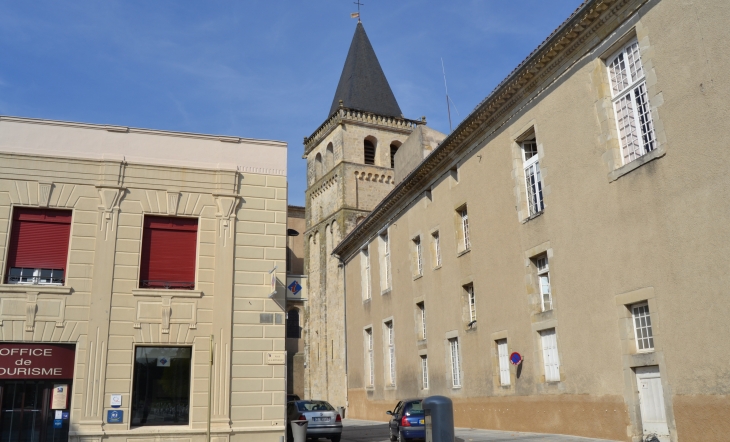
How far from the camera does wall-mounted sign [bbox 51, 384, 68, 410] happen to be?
13094mm

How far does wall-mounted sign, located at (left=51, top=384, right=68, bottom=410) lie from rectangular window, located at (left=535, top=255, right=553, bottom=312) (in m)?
12.1

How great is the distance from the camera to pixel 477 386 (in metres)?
21.2

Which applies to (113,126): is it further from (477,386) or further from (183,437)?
(477,386)

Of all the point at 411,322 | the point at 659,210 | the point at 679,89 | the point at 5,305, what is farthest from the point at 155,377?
the point at 411,322

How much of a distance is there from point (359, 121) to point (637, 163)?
37.3 meters

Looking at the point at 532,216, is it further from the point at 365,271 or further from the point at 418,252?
the point at 365,271

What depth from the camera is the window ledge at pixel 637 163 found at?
1381 centimetres

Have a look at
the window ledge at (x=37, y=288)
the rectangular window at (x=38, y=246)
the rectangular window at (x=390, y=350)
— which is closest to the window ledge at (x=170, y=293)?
the window ledge at (x=37, y=288)

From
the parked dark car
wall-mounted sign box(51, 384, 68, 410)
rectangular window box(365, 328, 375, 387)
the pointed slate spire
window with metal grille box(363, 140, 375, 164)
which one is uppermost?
the pointed slate spire

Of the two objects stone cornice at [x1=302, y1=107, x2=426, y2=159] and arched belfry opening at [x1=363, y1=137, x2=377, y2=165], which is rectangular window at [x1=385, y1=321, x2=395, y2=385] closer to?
arched belfry opening at [x1=363, y1=137, x2=377, y2=165]

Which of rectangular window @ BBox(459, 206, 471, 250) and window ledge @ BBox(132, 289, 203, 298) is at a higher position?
rectangular window @ BBox(459, 206, 471, 250)

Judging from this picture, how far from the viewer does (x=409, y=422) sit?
58.2ft

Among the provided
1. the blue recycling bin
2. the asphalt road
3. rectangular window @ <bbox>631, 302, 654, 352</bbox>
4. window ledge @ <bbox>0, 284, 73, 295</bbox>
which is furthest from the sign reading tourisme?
rectangular window @ <bbox>631, 302, 654, 352</bbox>

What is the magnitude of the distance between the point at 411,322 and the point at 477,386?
250 inches
